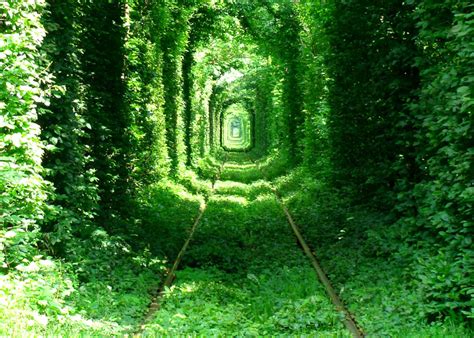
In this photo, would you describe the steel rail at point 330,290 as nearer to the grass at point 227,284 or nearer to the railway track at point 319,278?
the railway track at point 319,278

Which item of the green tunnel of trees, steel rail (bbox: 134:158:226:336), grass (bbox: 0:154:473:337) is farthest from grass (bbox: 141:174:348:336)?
the green tunnel of trees

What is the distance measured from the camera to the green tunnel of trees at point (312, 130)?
6.65 m

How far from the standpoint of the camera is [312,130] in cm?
2197

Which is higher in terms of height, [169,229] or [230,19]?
[230,19]

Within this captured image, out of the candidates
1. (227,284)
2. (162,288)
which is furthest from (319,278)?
(162,288)

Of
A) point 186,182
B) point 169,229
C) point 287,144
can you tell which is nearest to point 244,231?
point 169,229

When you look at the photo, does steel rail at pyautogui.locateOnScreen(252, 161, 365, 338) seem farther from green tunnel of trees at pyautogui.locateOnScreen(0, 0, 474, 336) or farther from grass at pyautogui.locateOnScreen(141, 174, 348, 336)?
green tunnel of trees at pyautogui.locateOnScreen(0, 0, 474, 336)

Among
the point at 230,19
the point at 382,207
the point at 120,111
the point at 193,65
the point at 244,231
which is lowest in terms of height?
the point at 244,231

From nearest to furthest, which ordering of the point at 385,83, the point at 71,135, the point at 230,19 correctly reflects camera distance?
1. the point at 71,135
2. the point at 385,83
3. the point at 230,19

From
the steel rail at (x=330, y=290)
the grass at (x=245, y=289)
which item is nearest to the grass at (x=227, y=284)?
the grass at (x=245, y=289)

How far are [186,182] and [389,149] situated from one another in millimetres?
13287

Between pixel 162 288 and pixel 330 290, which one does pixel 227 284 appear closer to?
pixel 162 288

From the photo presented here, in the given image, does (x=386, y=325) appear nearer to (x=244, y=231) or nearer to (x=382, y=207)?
(x=382, y=207)

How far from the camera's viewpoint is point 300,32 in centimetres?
2494
